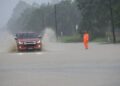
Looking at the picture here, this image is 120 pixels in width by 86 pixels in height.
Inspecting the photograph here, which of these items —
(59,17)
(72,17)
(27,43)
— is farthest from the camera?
(72,17)

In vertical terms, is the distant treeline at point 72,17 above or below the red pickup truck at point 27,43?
above

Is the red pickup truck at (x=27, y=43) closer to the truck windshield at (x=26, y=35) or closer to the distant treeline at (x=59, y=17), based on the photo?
the truck windshield at (x=26, y=35)

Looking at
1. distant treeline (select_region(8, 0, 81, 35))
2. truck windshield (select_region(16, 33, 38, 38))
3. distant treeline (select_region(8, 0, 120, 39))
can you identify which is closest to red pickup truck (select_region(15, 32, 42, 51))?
truck windshield (select_region(16, 33, 38, 38))

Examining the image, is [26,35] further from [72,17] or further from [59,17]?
[72,17]

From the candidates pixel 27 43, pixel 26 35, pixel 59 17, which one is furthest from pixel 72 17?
pixel 27 43

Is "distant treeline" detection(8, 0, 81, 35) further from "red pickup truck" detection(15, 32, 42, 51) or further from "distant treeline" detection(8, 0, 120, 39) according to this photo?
"red pickup truck" detection(15, 32, 42, 51)

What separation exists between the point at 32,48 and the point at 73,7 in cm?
11199

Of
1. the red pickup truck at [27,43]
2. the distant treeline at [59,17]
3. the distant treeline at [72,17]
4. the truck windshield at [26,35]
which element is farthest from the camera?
the distant treeline at [59,17]

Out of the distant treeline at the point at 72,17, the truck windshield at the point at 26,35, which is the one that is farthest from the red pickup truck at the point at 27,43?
the distant treeline at the point at 72,17

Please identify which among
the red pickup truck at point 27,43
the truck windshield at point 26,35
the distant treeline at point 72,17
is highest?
the distant treeline at point 72,17

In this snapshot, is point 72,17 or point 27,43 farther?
point 72,17

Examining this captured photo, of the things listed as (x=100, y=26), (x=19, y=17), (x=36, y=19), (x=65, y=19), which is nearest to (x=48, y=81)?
(x=100, y=26)

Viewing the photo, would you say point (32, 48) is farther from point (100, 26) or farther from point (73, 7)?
point (73, 7)

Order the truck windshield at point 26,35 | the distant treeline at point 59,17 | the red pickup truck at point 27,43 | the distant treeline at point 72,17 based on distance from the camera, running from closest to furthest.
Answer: the red pickup truck at point 27,43
the truck windshield at point 26,35
the distant treeline at point 72,17
the distant treeline at point 59,17
